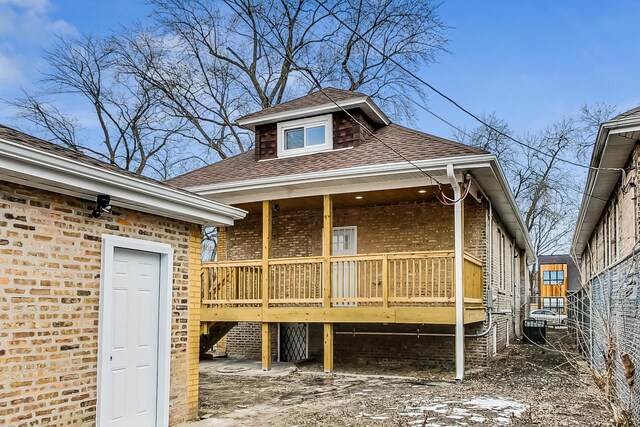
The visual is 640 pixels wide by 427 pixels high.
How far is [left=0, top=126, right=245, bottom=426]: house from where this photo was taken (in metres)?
5.51

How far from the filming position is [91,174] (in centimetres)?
600

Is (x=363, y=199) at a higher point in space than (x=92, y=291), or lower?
higher

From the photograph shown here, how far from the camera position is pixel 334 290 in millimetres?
13203

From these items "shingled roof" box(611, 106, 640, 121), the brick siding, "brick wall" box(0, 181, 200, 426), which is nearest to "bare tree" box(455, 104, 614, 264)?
the brick siding

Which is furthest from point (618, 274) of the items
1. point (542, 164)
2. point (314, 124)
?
point (542, 164)

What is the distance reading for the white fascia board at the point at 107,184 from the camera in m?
5.24

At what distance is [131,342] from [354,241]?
8.75 metres

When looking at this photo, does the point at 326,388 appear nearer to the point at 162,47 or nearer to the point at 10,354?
the point at 10,354

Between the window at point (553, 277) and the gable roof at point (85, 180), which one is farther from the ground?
the gable roof at point (85, 180)

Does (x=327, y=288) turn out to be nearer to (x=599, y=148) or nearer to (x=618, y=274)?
(x=599, y=148)

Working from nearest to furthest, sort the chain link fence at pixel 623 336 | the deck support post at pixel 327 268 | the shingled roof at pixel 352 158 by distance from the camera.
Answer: the chain link fence at pixel 623 336 < the shingled roof at pixel 352 158 < the deck support post at pixel 327 268

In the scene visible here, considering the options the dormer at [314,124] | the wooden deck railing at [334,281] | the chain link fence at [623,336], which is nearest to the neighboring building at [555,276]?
the dormer at [314,124]

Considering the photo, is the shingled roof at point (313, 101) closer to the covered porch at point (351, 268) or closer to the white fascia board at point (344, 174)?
the covered porch at point (351, 268)

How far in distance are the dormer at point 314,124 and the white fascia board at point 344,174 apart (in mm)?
1946
